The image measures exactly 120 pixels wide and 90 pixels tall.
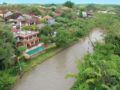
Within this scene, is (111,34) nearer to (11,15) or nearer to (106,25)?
(106,25)

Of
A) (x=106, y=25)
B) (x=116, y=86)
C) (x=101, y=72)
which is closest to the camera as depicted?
(x=116, y=86)

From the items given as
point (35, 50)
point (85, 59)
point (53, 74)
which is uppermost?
point (85, 59)

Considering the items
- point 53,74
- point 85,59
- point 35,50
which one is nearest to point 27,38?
point 35,50

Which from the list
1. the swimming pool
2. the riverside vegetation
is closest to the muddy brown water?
the riverside vegetation

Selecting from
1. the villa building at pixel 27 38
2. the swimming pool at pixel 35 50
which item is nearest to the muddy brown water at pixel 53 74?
the swimming pool at pixel 35 50

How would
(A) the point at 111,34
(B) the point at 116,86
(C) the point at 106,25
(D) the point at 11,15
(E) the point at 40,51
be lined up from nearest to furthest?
(B) the point at 116,86 < (A) the point at 111,34 < (E) the point at 40,51 < (C) the point at 106,25 < (D) the point at 11,15

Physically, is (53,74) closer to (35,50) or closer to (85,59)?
(85,59)

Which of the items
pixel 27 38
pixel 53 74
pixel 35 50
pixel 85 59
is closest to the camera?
pixel 85 59

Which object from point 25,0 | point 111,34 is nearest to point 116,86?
point 111,34

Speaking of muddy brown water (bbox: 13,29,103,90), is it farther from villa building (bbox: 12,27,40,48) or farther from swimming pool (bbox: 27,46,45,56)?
villa building (bbox: 12,27,40,48)
